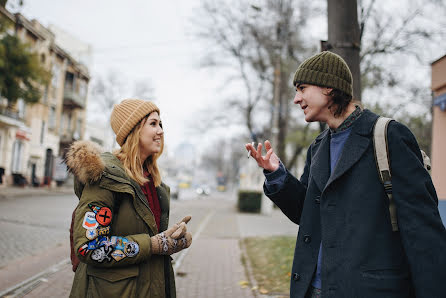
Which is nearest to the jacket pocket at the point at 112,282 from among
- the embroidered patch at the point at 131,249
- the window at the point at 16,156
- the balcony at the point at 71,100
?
the embroidered patch at the point at 131,249

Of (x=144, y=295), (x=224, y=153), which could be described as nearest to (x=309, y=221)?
(x=144, y=295)

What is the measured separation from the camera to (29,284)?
579cm

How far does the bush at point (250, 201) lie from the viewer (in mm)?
25578

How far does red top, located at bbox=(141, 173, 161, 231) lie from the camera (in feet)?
8.59

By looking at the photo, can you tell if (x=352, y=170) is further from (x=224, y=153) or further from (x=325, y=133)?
(x=224, y=153)

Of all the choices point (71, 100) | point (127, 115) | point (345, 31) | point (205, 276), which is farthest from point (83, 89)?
point (127, 115)

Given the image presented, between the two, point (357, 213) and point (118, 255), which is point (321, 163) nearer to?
point (357, 213)

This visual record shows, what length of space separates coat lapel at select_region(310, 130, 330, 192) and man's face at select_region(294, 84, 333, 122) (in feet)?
0.44

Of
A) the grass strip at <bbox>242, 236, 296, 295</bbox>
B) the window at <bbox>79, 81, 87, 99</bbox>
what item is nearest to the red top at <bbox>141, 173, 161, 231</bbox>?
the grass strip at <bbox>242, 236, 296, 295</bbox>

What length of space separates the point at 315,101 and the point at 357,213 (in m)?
0.67

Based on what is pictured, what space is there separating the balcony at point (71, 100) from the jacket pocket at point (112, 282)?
128ft

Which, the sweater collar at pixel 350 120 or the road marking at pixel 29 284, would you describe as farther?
the road marking at pixel 29 284

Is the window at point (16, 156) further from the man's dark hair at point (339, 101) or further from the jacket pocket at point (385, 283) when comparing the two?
the jacket pocket at point (385, 283)

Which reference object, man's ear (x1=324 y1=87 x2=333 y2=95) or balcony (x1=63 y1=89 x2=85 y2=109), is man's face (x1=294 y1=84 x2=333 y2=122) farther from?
balcony (x1=63 y1=89 x2=85 y2=109)
